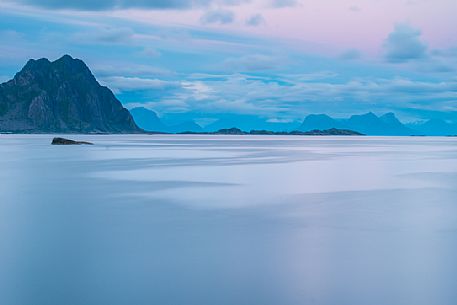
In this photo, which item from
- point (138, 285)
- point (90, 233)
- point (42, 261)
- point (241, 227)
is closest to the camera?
point (138, 285)

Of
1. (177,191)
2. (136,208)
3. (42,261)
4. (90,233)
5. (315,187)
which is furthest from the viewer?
(315,187)

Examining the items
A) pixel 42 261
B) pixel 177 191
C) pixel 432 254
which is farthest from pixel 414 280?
pixel 177 191

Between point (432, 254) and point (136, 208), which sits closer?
point (432, 254)

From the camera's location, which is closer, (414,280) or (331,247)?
(414,280)

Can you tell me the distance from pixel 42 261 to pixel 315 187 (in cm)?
2301

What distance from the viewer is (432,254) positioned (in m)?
15.1

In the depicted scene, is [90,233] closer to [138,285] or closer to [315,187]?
[138,285]

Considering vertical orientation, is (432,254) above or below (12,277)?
above

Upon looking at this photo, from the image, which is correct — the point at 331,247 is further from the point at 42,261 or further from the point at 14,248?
the point at 14,248

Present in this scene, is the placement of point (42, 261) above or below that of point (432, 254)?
below

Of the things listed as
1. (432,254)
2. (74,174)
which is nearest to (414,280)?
(432,254)

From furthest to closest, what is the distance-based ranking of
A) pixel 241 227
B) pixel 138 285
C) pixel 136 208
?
pixel 136 208 < pixel 241 227 < pixel 138 285

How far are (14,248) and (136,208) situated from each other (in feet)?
29.7

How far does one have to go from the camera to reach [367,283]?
1223 centimetres
